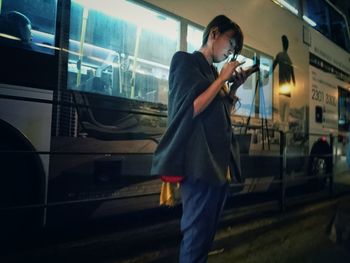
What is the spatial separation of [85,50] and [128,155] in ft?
2.91

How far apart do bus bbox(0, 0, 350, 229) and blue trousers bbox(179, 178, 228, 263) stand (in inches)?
26.9

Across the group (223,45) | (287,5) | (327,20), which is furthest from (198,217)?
(327,20)

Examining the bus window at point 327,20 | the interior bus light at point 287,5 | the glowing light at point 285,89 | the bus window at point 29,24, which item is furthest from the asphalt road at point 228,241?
the bus window at point 327,20

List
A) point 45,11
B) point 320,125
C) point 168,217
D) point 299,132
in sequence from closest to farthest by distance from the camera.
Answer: point 45,11 < point 168,217 < point 299,132 < point 320,125

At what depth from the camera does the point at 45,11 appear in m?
2.04

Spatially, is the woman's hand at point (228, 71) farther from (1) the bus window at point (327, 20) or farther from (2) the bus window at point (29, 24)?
(1) the bus window at point (327, 20)

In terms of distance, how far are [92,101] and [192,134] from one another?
124cm

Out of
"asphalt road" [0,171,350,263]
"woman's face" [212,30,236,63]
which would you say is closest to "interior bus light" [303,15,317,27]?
"asphalt road" [0,171,350,263]

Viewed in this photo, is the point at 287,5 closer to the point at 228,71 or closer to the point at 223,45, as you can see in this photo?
the point at 223,45

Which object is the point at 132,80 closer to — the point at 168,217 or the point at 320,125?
the point at 168,217

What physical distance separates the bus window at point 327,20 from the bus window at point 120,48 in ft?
10.0

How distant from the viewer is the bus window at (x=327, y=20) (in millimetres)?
4891

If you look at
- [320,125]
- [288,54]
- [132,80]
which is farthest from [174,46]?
[320,125]

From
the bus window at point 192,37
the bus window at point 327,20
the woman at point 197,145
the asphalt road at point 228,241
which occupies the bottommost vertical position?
the asphalt road at point 228,241
